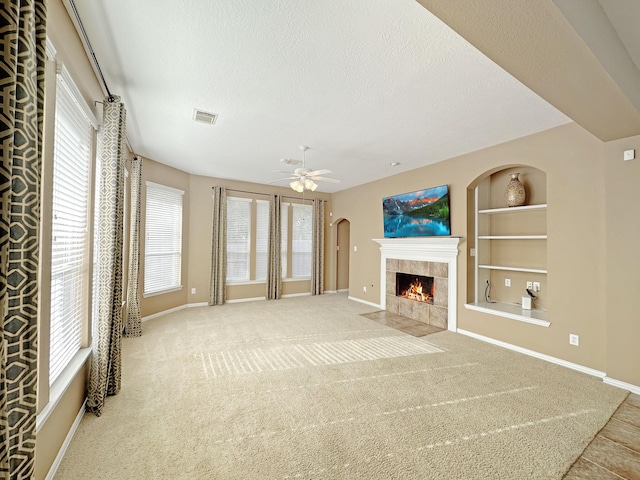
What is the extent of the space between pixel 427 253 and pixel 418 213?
2.48 ft

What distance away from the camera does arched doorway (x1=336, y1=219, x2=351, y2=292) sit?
834cm

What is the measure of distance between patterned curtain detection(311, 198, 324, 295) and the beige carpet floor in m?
3.62

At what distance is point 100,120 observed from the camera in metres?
2.57

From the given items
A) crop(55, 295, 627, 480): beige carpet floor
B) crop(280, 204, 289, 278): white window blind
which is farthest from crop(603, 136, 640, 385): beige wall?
crop(280, 204, 289, 278): white window blind

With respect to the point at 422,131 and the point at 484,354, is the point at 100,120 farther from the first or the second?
the point at 484,354

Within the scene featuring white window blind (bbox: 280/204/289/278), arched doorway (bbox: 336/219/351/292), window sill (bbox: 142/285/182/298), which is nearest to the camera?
window sill (bbox: 142/285/182/298)

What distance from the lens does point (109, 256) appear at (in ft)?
8.00

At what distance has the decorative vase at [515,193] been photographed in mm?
4023

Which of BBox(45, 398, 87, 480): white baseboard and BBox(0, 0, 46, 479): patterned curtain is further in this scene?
BBox(45, 398, 87, 480): white baseboard

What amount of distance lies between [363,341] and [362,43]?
358cm

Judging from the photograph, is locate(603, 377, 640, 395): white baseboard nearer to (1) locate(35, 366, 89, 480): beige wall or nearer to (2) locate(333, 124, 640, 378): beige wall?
(2) locate(333, 124, 640, 378): beige wall

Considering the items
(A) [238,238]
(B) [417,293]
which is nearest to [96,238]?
(A) [238,238]

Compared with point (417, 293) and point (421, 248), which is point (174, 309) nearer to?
point (417, 293)

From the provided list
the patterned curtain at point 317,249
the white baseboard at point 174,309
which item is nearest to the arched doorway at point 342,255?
the patterned curtain at point 317,249
